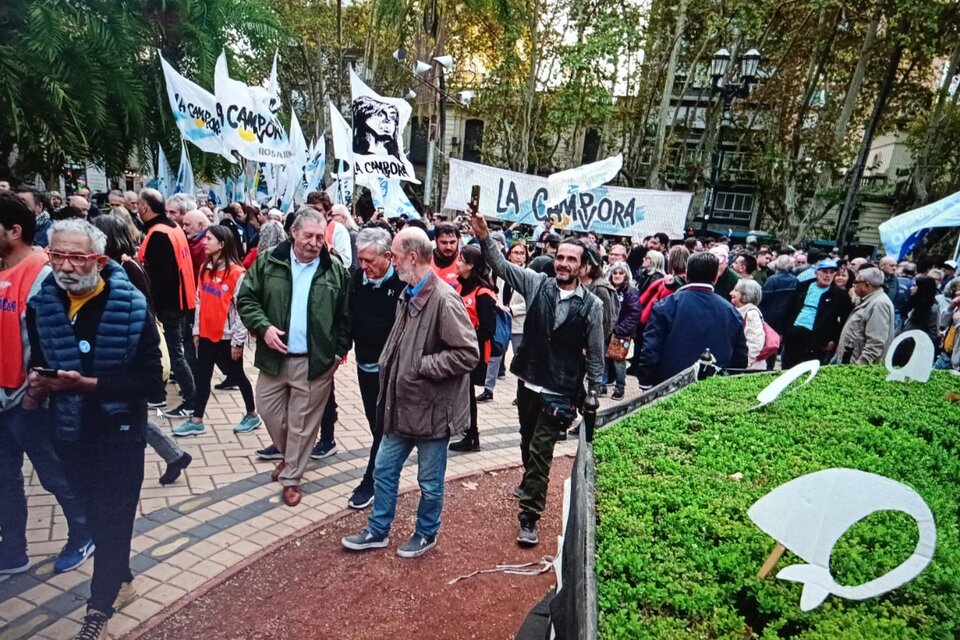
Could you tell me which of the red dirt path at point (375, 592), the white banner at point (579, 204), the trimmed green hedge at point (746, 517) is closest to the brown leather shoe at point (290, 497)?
the red dirt path at point (375, 592)

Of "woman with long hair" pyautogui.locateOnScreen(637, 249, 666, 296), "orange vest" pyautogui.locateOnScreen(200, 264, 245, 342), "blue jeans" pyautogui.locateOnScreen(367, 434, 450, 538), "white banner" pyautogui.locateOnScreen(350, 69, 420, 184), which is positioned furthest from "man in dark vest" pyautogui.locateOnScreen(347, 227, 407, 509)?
"white banner" pyautogui.locateOnScreen(350, 69, 420, 184)

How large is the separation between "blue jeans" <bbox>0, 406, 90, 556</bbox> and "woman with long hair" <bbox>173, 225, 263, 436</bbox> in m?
1.75

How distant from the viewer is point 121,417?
109 inches

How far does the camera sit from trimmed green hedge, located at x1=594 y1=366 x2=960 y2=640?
5.65ft

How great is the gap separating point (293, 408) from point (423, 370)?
136 centimetres

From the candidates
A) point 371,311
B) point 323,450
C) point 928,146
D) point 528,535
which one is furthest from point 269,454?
point 928,146

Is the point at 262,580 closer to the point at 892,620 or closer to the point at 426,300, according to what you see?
the point at 426,300

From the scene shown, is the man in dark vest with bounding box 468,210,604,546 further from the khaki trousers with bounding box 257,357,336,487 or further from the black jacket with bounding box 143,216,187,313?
the black jacket with bounding box 143,216,187,313

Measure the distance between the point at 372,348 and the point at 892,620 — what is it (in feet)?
11.2

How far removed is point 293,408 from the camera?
4.25 meters

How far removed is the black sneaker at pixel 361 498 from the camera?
433cm

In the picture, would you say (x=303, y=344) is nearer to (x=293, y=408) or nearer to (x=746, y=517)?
(x=293, y=408)

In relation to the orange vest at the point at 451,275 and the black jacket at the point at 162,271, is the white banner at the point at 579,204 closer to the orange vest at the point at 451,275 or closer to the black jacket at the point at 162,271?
the orange vest at the point at 451,275

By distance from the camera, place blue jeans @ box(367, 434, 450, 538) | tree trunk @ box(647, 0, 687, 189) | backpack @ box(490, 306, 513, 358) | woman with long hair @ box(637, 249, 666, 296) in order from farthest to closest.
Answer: tree trunk @ box(647, 0, 687, 189), woman with long hair @ box(637, 249, 666, 296), backpack @ box(490, 306, 513, 358), blue jeans @ box(367, 434, 450, 538)
